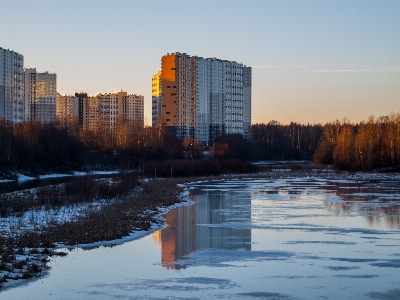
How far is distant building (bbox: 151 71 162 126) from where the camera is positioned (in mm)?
123975

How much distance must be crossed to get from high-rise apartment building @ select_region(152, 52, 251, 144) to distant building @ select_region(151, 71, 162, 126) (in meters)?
1.67

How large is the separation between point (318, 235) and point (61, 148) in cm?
5243

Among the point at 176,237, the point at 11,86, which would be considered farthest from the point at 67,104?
the point at 176,237

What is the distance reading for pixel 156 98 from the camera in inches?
5128

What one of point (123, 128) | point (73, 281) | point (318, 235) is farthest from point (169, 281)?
point (123, 128)

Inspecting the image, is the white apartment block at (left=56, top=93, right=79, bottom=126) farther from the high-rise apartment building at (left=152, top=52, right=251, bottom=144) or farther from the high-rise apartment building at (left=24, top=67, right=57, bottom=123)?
the high-rise apartment building at (left=152, top=52, right=251, bottom=144)

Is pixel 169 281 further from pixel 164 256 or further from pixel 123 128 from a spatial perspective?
pixel 123 128

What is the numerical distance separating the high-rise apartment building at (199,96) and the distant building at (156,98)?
1.67 meters

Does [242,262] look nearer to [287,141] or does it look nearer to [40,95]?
[287,141]

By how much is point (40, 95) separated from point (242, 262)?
136 metres

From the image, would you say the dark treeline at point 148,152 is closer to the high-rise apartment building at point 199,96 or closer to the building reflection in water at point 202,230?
the high-rise apartment building at point 199,96

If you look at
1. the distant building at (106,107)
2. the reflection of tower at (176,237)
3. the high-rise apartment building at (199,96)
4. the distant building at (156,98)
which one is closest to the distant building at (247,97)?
the high-rise apartment building at (199,96)

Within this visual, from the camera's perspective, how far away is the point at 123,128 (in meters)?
96.9

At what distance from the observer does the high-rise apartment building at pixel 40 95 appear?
143 metres
